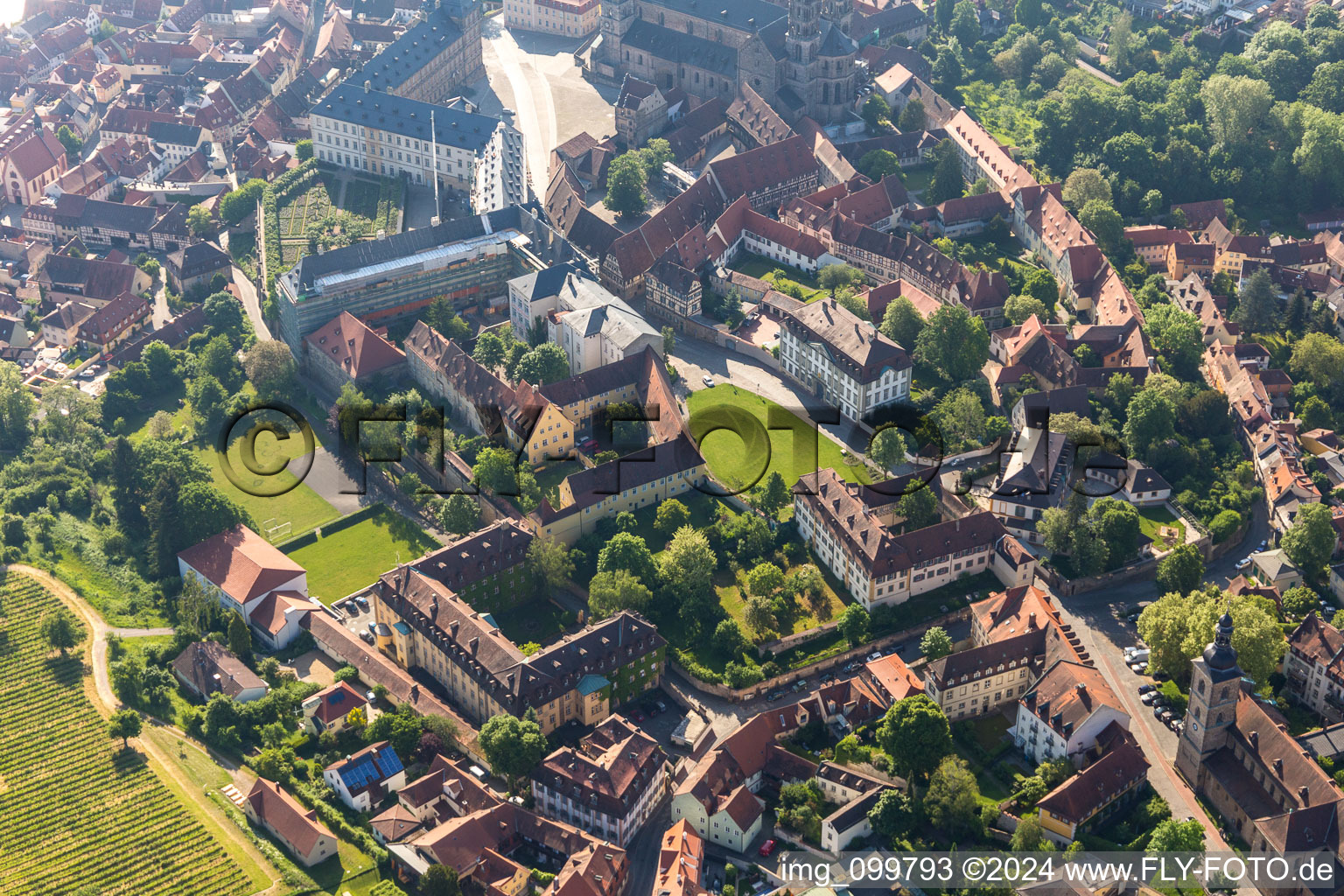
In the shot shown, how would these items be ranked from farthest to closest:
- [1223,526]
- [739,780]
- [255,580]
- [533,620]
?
[1223,526] → [255,580] → [533,620] → [739,780]

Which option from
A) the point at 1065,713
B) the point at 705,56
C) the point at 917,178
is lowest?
the point at 1065,713

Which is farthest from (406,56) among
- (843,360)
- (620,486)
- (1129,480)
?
(1129,480)

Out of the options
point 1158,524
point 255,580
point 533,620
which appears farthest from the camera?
point 1158,524

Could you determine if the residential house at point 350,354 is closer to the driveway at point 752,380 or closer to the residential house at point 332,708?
the driveway at point 752,380

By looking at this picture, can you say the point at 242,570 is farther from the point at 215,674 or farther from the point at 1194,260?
the point at 1194,260

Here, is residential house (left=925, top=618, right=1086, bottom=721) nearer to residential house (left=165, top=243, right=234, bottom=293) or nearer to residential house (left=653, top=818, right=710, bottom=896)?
residential house (left=653, top=818, right=710, bottom=896)

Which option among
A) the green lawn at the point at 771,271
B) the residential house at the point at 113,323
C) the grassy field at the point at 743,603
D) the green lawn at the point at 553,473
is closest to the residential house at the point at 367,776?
the grassy field at the point at 743,603

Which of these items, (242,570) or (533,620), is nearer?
(533,620)

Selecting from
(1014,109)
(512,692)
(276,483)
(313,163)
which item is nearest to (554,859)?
(512,692)
